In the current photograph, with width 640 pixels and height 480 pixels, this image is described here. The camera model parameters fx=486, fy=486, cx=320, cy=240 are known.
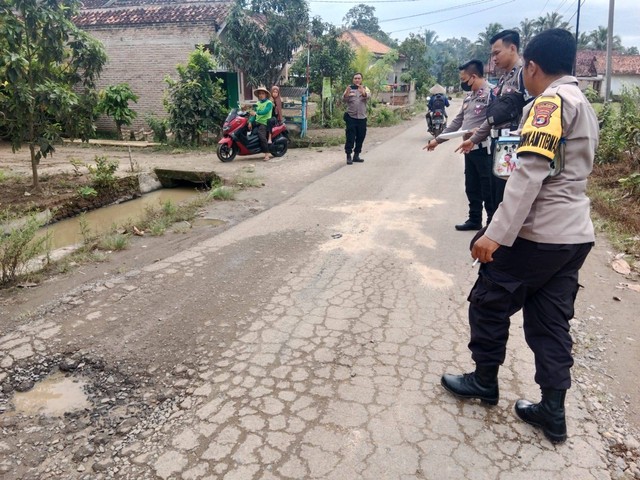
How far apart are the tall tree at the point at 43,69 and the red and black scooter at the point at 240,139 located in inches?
115

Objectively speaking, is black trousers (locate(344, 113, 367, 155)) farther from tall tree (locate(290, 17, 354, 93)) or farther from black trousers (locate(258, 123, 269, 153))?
tall tree (locate(290, 17, 354, 93))

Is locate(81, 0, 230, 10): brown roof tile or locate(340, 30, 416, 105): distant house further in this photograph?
locate(340, 30, 416, 105): distant house

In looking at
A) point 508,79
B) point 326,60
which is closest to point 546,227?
point 508,79

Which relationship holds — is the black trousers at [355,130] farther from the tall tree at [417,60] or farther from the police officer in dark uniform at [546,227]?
the tall tree at [417,60]

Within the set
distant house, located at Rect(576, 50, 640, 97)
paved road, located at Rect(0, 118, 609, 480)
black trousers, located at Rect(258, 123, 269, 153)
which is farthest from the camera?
distant house, located at Rect(576, 50, 640, 97)

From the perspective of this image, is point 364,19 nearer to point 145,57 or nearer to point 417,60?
point 417,60

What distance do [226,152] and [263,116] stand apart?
43.5 inches

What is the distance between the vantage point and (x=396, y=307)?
3.59 m

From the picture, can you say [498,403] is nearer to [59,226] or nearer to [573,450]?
[573,450]

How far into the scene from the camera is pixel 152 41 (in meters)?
15.0

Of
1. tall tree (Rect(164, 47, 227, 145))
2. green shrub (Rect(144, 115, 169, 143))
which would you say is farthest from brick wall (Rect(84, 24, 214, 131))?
tall tree (Rect(164, 47, 227, 145))

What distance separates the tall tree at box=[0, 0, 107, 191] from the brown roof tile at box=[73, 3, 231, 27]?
7531mm

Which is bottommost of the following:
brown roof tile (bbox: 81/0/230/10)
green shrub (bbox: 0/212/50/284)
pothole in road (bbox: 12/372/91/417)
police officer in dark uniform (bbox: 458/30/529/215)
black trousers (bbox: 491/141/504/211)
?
pothole in road (bbox: 12/372/91/417)

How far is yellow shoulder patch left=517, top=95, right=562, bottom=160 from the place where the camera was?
78.8 inches
